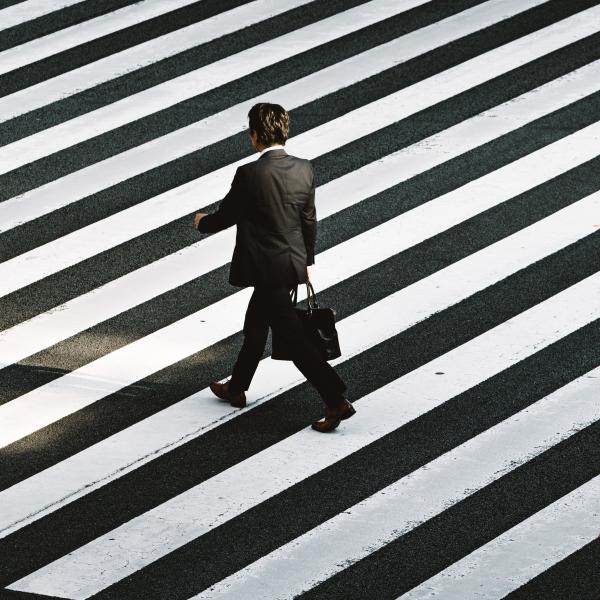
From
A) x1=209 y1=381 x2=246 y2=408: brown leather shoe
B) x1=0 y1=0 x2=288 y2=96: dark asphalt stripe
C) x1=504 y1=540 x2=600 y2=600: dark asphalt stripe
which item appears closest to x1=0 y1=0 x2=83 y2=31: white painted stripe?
x1=0 y1=0 x2=288 y2=96: dark asphalt stripe

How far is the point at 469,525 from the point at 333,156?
5.32 m

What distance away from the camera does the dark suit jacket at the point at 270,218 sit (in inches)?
297

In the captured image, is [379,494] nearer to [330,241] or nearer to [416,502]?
[416,502]

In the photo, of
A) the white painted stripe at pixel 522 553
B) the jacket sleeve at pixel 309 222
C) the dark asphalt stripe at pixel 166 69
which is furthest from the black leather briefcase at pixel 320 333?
the dark asphalt stripe at pixel 166 69

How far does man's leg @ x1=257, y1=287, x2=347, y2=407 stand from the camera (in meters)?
7.63

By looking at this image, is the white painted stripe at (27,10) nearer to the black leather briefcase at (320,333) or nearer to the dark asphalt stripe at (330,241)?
the dark asphalt stripe at (330,241)

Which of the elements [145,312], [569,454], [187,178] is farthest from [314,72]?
[569,454]

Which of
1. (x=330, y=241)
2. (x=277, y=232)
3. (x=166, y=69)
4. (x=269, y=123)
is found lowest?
(x=277, y=232)

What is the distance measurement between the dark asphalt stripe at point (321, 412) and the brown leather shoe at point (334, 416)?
178 millimetres

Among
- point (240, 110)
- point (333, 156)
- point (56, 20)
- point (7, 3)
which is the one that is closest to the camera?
point (333, 156)

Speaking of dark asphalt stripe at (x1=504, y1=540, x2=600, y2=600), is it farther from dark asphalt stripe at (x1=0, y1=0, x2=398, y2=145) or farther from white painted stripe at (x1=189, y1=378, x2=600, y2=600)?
dark asphalt stripe at (x1=0, y1=0, x2=398, y2=145)

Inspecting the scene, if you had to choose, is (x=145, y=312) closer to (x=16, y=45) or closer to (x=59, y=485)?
(x=59, y=485)

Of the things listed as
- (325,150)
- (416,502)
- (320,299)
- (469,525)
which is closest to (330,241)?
(320,299)

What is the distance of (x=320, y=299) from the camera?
945 centimetres
